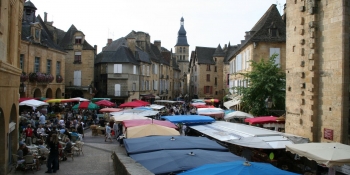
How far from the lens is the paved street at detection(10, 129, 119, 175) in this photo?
39.1 feet

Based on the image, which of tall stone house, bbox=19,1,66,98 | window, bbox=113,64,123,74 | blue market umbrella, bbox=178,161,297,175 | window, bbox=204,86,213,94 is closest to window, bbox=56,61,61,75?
tall stone house, bbox=19,1,66,98

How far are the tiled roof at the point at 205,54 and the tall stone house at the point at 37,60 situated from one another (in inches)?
1309

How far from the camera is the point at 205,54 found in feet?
212

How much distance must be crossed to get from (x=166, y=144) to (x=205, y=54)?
5645 centimetres

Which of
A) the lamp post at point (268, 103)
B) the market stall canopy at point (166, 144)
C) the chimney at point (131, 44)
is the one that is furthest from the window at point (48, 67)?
the market stall canopy at point (166, 144)

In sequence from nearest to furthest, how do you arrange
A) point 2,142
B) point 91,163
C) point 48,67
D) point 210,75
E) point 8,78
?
point 2,142, point 8,78, point 91,163, point 48,67, point 210,75

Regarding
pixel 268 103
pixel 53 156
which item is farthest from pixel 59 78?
pixel 53 156

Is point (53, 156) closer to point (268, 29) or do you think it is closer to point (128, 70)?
point (268, 29)

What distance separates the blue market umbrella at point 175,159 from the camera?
6891 mm

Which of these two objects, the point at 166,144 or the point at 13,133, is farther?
the point at 13,133

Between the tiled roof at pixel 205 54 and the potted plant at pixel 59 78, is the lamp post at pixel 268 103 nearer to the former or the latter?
the potted plant at pixel 59 78

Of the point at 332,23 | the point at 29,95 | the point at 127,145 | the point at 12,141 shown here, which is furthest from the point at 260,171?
the point at 29,95

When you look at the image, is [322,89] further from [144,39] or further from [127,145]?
[144,39]

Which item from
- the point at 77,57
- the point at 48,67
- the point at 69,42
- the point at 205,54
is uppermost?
the point at 205,54
